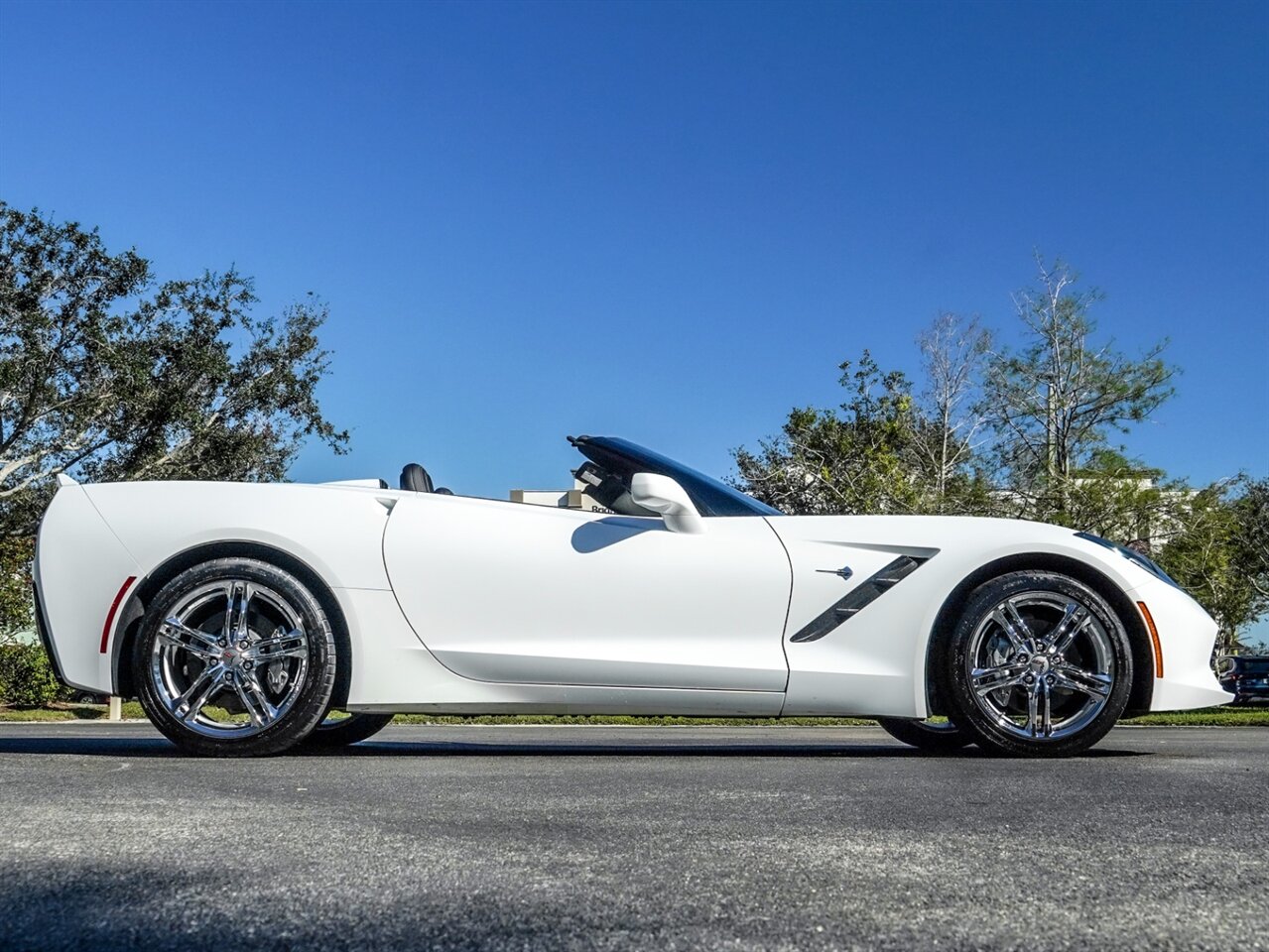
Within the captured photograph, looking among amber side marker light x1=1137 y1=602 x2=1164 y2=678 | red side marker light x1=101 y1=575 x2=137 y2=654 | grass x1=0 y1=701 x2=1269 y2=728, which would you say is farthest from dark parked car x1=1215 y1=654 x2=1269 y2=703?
red side marker light x1=101 y1=575 x2=137 y2=654

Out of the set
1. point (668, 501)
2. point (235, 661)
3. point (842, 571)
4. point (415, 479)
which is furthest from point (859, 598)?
point (235, 661)

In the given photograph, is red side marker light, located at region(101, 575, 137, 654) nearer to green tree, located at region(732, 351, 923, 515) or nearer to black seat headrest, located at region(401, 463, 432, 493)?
black seat headrest, located at region(401, 463, 432, 493)

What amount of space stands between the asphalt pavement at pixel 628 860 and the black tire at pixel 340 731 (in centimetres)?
149

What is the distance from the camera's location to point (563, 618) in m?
4.73

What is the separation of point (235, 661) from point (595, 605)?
4.53ft

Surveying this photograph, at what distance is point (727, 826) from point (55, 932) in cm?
149

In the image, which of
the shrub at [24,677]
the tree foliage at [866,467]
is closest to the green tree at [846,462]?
the tree foliage at [866,467]

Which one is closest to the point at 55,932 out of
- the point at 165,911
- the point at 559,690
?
the point at 165,911

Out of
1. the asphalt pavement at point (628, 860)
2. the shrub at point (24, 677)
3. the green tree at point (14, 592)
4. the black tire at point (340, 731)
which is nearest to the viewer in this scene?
the asphalt pavement at point (628, 860)

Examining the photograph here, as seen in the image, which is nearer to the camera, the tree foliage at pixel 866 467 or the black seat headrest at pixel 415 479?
the black seat headrest at pixel 415 479

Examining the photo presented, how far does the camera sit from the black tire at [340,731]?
5.60 metres

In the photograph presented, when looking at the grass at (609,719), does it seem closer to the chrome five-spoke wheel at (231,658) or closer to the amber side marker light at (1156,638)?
the amber side marker light at (1156,638)

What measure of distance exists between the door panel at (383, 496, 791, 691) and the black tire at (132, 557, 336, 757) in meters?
0.39

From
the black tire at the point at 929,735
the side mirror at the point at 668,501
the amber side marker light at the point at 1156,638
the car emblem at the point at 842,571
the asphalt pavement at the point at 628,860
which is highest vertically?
the side mirror at the point at 668,501
